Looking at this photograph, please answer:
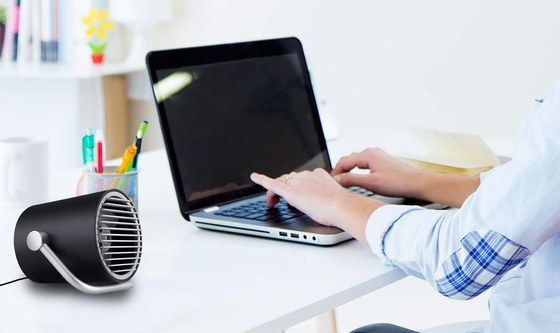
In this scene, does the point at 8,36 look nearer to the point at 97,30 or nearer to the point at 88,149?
the point at 97,30

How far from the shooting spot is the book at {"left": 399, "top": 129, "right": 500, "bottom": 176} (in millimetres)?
1589

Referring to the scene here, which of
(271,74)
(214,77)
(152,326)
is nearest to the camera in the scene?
(152,326)

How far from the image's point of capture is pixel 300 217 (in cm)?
128

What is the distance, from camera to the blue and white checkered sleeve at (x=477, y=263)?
3.03 ft

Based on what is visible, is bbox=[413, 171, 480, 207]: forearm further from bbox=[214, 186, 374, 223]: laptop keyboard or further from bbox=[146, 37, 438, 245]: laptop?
bbox=[214, 186, 374, 223]: laptop keyboard

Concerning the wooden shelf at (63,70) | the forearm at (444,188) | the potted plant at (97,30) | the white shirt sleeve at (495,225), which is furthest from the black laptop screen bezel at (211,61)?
the potted plant at (97,30)

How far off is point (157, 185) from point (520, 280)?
29.2 inches

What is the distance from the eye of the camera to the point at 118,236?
3.38 feet

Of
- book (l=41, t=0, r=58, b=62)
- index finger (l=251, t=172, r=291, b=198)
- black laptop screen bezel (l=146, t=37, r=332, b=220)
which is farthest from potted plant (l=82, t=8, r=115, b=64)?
index finger (l=251, t=172, r=291, b=198)

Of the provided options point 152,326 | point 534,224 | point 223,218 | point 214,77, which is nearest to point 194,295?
point 152,326

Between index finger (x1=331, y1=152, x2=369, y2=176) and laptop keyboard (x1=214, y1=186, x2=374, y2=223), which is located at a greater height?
index finger (x1=331, y1=152, x2=369, y2=176)

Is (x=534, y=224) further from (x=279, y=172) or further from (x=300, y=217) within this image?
(x=279, y=172)

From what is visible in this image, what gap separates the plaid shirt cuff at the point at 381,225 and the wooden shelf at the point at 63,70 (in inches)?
96.3

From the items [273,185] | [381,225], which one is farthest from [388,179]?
[381,225]
